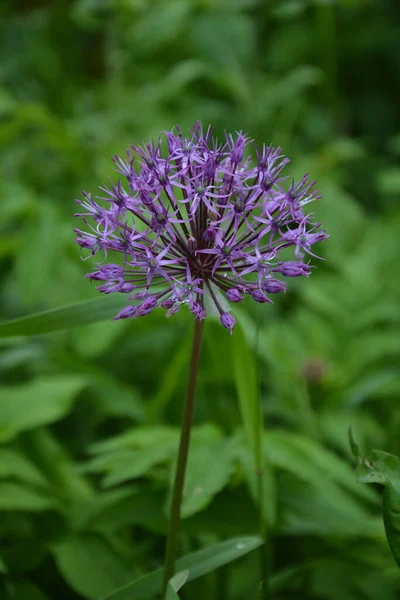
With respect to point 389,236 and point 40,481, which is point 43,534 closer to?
point 40,481

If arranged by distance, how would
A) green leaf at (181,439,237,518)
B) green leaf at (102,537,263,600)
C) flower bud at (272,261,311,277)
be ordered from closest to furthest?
flower bud at (272,261,311,277) < green leaf at (102,537,263,600) < green leaf at (181,439,237,518)

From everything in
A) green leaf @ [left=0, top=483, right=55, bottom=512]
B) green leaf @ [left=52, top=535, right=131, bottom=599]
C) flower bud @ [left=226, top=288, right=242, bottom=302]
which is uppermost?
flower bud @ [left=226, top=288, right=242, bottom=302]

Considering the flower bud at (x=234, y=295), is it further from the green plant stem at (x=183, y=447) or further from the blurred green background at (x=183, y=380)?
the blurred green background at (x=183, y=380)

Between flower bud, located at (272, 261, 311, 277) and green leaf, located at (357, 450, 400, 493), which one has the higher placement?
flower bud, located at (272, 261, 311, 277)

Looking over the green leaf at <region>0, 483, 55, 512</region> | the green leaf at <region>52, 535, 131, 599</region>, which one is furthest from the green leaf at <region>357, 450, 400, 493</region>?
the green leaf at <region>0, 483, 55, 512</region>

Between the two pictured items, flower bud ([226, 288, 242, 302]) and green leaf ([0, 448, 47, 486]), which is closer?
flower bud ([226, 288, 242, 302])

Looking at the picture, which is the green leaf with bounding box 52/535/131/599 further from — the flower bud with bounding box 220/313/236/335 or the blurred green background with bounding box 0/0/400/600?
the flower bud with bounding box 220/313/236/335

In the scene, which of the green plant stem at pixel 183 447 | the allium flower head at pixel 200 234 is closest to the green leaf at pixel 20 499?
the green plant stem at pixel 183 447

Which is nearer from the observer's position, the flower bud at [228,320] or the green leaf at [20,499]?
the flower bud at [228,320]
